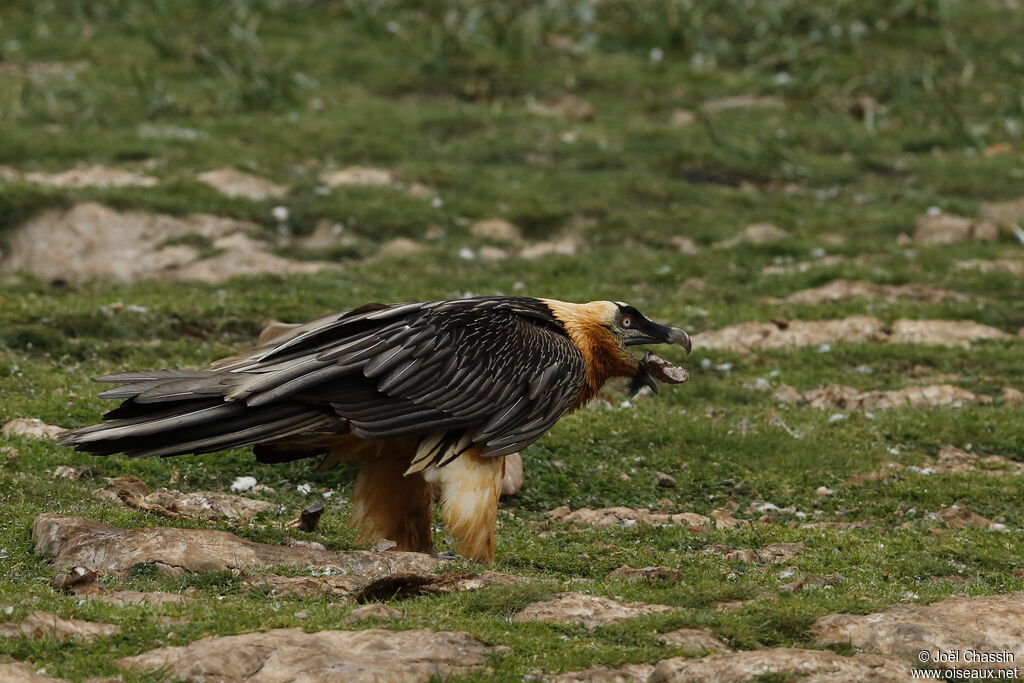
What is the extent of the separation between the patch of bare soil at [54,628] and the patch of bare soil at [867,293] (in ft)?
36.3

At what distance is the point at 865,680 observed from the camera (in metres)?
6.49

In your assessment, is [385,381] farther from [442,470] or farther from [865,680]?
[865,680]

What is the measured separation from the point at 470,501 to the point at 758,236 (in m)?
10.7

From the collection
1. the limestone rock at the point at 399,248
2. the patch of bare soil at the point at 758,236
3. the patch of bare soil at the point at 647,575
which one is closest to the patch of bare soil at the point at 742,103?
the patch of bare soil at the point at 758,236

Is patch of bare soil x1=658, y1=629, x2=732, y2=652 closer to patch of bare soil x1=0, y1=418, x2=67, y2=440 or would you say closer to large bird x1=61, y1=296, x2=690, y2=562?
large bird x1=61, y1=296, x2=690, y2=562

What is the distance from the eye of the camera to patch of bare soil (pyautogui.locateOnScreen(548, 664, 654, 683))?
664 centimetres

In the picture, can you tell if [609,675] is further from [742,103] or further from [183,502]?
[742,103]

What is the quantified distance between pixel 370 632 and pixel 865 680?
2.23 metres

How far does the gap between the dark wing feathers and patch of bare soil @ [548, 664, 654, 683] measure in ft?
7.80

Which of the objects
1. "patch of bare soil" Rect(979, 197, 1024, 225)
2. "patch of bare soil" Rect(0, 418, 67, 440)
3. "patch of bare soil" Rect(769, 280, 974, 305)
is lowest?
"patch of bare soil" Rect(769, 280, 974, 305)

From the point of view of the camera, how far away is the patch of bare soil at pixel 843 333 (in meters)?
15.4

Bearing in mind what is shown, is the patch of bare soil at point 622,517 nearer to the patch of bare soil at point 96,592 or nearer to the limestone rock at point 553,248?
the patch of bare soil at point 96,592

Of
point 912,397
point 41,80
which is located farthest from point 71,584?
point 41,80

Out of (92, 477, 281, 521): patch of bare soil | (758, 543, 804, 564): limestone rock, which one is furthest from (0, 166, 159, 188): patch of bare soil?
(758, 543, 804, 564): limestone rock
